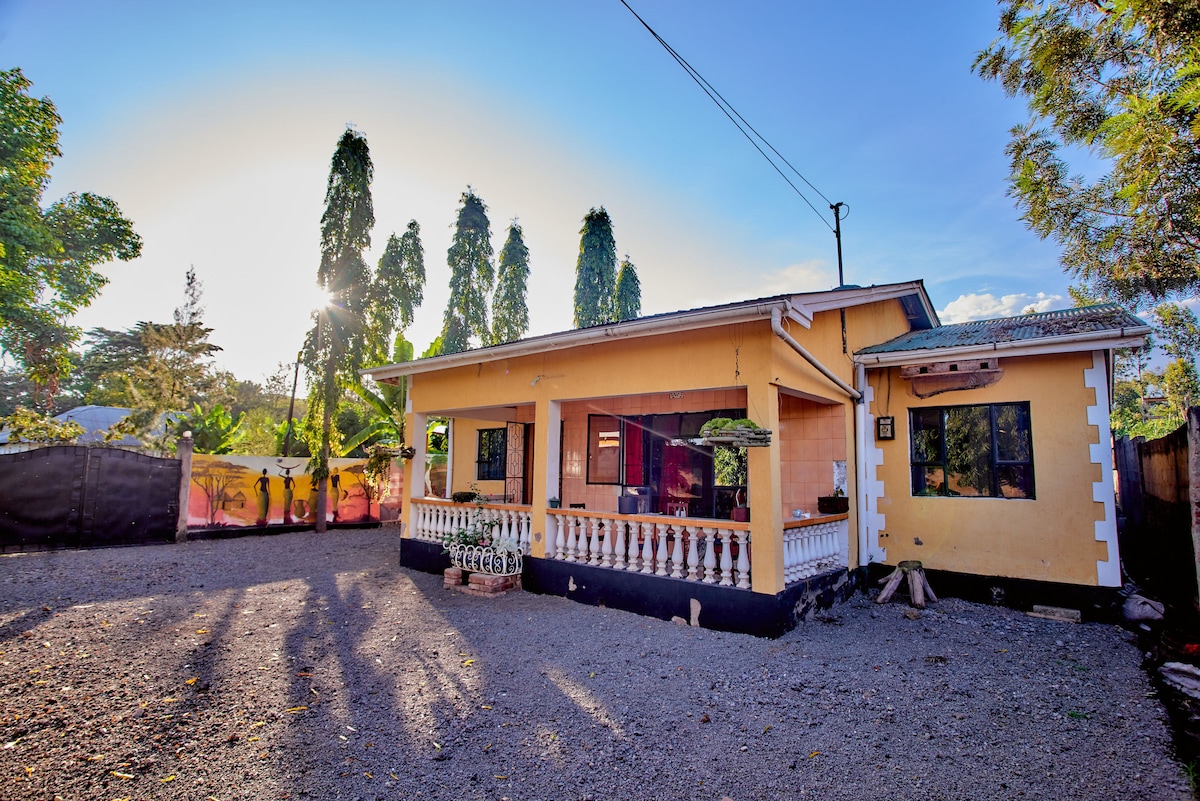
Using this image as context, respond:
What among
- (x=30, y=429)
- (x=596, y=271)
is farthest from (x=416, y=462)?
(x=596, y=271)

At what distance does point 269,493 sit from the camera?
12961mm

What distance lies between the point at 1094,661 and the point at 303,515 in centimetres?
1515

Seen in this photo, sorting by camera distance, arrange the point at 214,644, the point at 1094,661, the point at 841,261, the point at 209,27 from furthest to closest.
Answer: the point at 841,261 < the point at 209,27 < the point at 214,644 < the point at 1094,661

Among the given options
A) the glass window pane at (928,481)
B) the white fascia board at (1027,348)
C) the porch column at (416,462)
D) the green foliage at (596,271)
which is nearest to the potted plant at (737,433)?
the white fascia board at (1027,348)

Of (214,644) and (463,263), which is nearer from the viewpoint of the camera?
(214,644)

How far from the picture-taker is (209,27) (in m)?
5.48

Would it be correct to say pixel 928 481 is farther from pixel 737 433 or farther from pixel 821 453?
pixel 737 433

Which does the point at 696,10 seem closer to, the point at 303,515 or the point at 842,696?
the point at 842,696

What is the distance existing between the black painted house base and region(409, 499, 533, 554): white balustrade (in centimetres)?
47

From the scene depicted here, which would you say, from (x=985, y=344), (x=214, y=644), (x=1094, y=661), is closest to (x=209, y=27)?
(x=214, y=644)

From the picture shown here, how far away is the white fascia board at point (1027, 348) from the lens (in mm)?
5625

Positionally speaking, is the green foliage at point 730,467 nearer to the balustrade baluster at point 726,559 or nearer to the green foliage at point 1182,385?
the balustrade baluster at point 726,559

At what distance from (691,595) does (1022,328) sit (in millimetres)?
5501

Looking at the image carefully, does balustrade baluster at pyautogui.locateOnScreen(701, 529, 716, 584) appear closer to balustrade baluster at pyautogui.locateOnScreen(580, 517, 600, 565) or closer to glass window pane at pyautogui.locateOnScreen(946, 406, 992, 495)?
balustrade baluster at pyautogui.locateOnScreen(580, 517, 600, 565)
